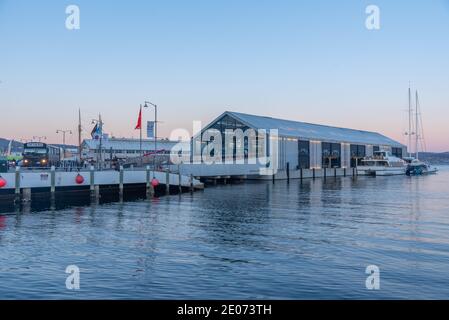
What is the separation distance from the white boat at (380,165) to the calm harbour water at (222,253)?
265 feet

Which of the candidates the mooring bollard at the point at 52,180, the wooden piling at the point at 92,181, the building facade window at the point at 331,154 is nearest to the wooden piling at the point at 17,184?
the mooring bollard at the point at 52,180

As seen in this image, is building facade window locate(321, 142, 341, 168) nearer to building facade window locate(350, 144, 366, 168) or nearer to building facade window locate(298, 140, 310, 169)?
building facade window locate(298, 140, 310, 169)

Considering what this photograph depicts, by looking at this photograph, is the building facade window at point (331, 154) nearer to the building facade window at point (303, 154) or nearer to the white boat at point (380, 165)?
the building facade window at point (303, 154)

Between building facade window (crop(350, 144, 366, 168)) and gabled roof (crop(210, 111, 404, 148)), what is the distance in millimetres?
1428

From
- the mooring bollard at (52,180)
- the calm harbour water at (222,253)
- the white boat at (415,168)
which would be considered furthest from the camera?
the white boat at (415,168)

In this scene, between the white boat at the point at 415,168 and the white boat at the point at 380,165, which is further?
the white boat at the point at 415,168

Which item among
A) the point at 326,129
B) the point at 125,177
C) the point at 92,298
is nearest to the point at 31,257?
the point at 92,298

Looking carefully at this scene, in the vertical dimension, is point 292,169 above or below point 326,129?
below

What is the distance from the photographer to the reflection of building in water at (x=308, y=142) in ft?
294

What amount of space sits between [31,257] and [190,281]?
7867 mm

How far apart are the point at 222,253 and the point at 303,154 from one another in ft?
260

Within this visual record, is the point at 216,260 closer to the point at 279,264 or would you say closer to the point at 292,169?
the point at 279,264

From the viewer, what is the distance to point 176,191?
59219 mm
